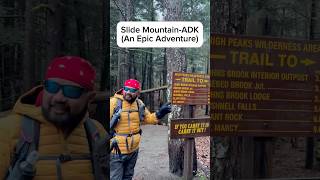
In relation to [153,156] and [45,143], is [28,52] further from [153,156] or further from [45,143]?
[153,156]

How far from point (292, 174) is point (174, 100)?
1.36 m

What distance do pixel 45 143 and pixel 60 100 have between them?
0.31 metres

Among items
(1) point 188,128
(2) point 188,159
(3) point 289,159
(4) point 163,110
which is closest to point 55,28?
(4) point 163,110

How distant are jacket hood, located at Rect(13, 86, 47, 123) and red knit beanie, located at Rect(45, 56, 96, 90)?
5.8 inches

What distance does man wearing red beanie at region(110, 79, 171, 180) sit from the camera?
3.53 m

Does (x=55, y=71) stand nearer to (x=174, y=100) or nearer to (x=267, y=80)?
(x=174, y=100)

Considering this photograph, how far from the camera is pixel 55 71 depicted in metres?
2.93

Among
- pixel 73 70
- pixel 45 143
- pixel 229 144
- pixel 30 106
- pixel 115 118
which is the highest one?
pixel 73 70

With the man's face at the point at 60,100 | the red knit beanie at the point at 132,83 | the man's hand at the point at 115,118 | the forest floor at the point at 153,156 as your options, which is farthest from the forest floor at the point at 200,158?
the man's face at the point at 60,100

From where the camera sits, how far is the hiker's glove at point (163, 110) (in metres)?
3.54

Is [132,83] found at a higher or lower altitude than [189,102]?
higher

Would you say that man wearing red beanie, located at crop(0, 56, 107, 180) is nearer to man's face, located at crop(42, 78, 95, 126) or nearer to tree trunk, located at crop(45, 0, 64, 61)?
man's face, located at crop(42, 78, 95, 126)

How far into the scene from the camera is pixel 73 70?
2898mm

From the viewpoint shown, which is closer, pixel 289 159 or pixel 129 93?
pixel 129 93
